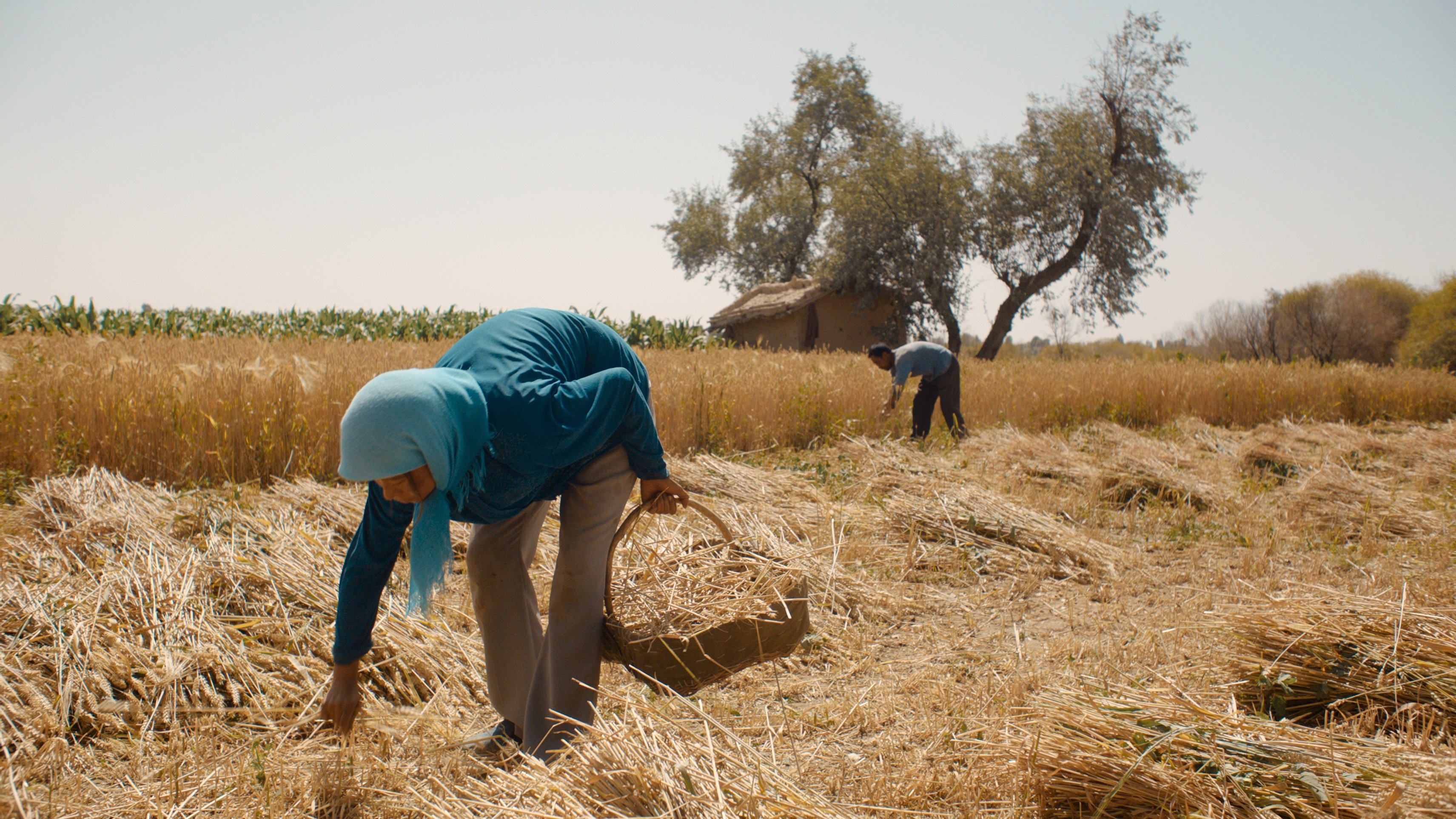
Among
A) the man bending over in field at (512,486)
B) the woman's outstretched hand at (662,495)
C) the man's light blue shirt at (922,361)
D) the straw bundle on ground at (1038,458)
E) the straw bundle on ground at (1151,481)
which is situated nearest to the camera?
the man bending over in field at (512,486)

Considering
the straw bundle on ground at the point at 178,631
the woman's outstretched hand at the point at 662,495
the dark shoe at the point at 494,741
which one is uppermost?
the woman's outstretched hand at the point at 662,495

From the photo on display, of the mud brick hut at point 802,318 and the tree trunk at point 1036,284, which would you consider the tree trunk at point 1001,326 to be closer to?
the tree trunk at point 1036,284

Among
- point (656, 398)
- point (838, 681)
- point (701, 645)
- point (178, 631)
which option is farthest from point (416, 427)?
point (656, 398)

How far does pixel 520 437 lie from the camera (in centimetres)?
175

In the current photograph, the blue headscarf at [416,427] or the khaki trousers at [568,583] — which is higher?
the blue headscarf at [416,427]

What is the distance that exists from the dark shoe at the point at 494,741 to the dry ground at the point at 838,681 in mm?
94

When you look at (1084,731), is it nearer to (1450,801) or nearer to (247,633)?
(1450,801)

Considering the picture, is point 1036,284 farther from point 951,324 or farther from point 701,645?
point 701,645

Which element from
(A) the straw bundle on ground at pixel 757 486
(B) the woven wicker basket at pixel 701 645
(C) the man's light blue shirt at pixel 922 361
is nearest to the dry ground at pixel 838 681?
(A) the straw bundle on ground at pixel 757 486

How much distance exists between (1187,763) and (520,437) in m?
1.62

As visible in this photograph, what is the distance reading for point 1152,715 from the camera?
177cm

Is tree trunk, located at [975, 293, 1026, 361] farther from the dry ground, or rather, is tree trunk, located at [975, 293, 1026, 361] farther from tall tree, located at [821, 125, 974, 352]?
the dry ground

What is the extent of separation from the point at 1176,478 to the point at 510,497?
549 centimetres

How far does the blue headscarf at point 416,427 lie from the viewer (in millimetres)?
1501
